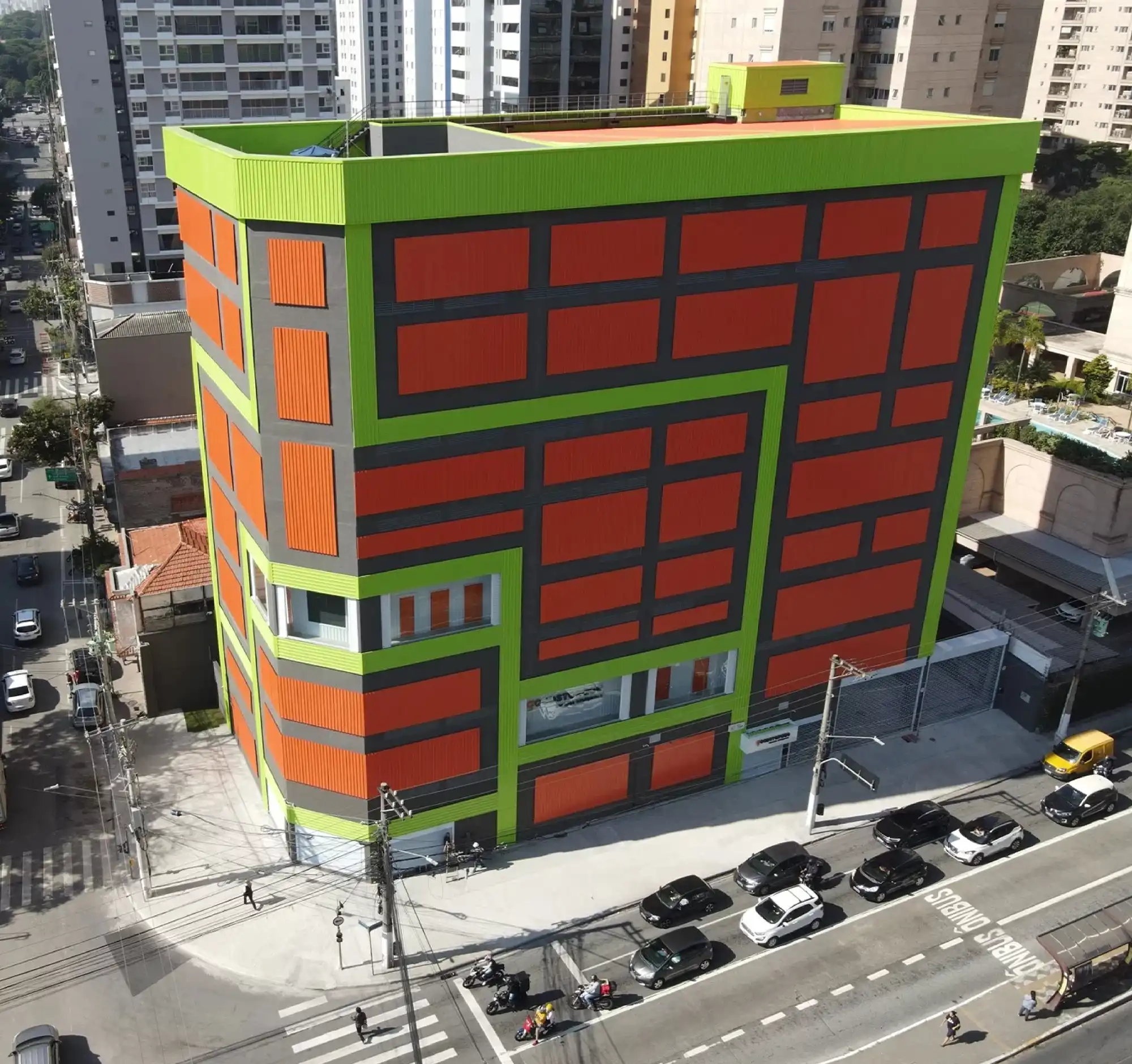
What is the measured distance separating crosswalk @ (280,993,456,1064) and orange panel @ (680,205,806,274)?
29.3 m

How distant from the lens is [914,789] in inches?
2076

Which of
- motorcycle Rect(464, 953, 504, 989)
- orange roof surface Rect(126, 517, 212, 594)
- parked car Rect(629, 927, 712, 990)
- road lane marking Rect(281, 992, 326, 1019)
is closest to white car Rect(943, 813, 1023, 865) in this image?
parked car Rect(629, 927, 712, 990)

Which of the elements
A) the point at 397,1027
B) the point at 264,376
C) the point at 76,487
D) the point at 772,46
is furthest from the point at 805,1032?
the point at 772,46

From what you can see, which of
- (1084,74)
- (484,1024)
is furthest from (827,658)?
(1084,74)

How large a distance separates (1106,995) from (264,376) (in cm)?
3912

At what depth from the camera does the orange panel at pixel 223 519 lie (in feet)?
155

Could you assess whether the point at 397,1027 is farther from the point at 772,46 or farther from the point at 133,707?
the point at 772,46

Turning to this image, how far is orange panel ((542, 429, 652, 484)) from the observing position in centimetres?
4159

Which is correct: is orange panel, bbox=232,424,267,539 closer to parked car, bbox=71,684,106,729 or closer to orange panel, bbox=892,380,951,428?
parked car, bbox=71,684,106,729

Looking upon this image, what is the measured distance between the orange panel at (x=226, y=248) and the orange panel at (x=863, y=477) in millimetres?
24109

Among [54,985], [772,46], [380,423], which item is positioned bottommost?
[54,985]

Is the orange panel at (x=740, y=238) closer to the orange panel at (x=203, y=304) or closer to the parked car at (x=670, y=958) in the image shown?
the orange panel at (x=203, y=304)

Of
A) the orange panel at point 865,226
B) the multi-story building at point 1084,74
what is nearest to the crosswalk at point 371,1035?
the orange panel at point 865,226

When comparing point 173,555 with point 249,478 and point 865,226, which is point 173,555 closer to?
point 249,478
